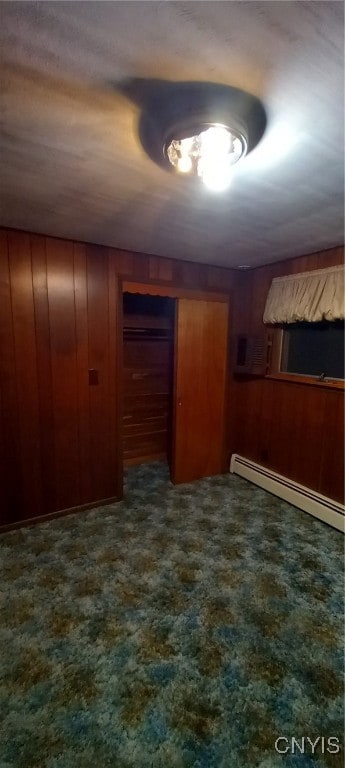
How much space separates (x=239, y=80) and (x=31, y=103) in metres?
0.64

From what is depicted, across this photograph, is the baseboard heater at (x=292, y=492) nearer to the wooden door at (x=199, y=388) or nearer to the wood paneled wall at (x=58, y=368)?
the wooden door at (x=199, y=388)

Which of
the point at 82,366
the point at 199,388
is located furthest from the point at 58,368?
the point at 199,388

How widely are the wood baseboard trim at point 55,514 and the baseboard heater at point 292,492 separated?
4.51 ft

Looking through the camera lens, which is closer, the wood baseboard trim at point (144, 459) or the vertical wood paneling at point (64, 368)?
the vertical wood paneling at point (64, 368)

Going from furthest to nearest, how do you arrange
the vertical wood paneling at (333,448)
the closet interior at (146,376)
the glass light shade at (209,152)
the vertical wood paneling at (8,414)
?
1. the closet interior at (146,376)
2. the vertical wood paneling at (333,448)
3. the vertical wood paneling at (8,414)
4. the glass light shade at (209,152)

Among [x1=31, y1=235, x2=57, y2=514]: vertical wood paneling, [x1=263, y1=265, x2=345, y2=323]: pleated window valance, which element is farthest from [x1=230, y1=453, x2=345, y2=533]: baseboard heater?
[x1=31, y1=235, x2=57, y2=514]: vertical wood paneling

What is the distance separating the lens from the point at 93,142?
Answer: 1.16 meters

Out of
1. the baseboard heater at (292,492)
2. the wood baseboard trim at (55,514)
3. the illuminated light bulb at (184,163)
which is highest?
the illuminated light bulb at (184,163)

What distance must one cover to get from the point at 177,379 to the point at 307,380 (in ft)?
3.87

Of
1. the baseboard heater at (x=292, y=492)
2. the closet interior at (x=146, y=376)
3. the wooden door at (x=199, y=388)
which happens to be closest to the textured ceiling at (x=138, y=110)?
the wooden door at (x=199, y=388)

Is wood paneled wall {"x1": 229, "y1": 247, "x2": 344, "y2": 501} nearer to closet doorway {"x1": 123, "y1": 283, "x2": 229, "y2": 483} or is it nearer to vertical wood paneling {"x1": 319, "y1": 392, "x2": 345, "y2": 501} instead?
vertical wood paneling {"x1": 319, "y1": 392, "x2": 345, "y2": 501}

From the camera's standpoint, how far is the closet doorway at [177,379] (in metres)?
3.05

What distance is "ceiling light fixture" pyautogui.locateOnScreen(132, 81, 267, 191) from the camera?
92 centimetres

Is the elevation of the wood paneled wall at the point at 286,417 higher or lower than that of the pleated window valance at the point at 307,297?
lower
